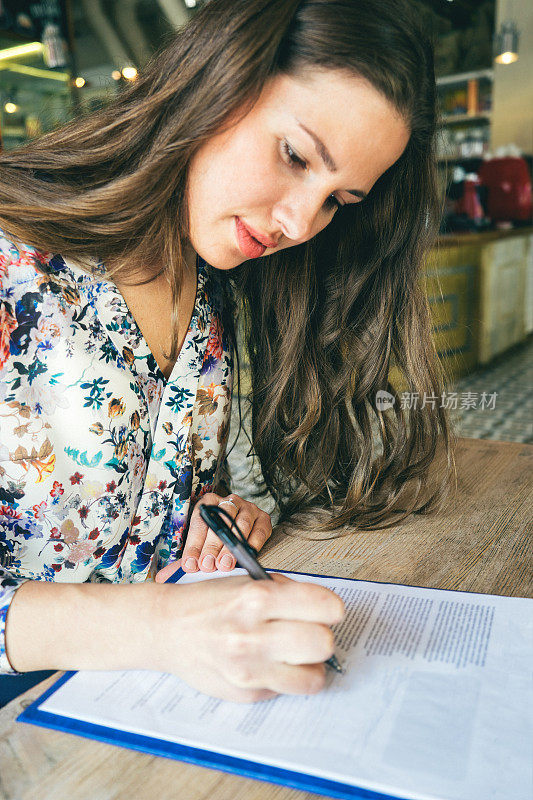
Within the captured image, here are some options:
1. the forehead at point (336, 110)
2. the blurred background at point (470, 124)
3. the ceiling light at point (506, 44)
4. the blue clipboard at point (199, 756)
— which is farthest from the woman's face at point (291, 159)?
the ceiling light at point (506, 44)

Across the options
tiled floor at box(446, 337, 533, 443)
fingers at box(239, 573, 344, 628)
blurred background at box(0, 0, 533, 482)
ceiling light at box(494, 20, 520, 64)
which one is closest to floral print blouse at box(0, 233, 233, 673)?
fingers at box(239, 573, 344, 628)

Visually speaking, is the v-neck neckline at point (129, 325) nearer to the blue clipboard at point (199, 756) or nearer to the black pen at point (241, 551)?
the black pen at point (241, 551)

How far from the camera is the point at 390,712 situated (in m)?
0.52

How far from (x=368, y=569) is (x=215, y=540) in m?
0.21

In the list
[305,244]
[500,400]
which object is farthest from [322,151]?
[500,400]

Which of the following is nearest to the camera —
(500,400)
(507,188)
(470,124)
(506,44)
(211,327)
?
(211,327)

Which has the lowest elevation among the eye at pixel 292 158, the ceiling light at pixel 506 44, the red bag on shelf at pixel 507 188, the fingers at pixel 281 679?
the fingers at pixel 281 679

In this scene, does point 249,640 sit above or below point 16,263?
below

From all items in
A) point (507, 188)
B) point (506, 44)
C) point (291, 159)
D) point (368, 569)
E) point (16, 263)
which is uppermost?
point (506, 44)

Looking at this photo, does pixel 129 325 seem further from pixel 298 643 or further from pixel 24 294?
pixel 298 643

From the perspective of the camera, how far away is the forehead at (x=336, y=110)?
2.56 feet

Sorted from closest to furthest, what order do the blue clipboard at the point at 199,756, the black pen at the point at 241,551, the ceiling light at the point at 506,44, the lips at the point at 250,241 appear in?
the blue clipboard at the point at 199,756, the black pen at the point at 241,551, the lips at the point at 250,241, the ceiling light at the point at 506,44

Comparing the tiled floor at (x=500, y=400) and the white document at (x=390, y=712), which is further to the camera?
the tiled floor at (x=500, y=400)

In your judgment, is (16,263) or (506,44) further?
(506,44)
